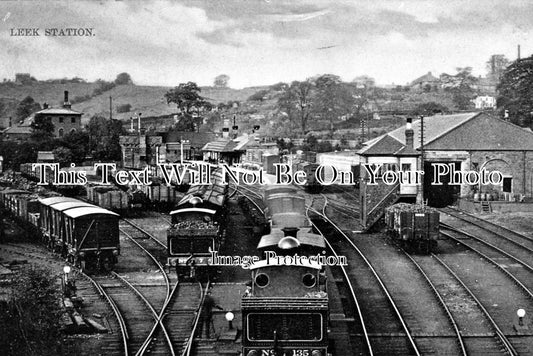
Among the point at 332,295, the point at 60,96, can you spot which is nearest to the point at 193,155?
the point at 60,96

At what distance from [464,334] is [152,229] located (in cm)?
1721

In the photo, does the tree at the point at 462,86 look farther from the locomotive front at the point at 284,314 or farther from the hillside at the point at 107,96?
the locomotive front at the point at 284,314

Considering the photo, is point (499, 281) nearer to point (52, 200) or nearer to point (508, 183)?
point (508, 183)

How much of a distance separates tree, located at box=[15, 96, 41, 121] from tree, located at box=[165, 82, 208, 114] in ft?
71.9

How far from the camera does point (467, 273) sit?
2162cm

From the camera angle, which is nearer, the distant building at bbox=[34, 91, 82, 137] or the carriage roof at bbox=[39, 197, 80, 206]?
Answer: the carriage roof at bbox=[39, 197, 80, 206]

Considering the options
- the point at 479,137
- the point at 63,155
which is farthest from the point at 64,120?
the point at 479,137

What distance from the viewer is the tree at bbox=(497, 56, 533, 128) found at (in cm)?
4344

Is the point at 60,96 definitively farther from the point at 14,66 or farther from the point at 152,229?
the point at 14,66

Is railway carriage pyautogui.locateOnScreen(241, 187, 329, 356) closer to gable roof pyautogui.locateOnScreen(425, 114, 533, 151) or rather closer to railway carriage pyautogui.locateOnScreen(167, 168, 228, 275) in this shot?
railway carriage pyautogui.locateOnScreen(167, 168, 228, 275)

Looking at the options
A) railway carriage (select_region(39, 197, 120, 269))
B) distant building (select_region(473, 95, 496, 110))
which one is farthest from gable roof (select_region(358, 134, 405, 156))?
distant building (select_region(473, 95, 496, 110))

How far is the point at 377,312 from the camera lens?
1755 cm

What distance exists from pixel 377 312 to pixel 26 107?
22.0 metres

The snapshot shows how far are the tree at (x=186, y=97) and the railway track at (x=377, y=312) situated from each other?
3406 cm
